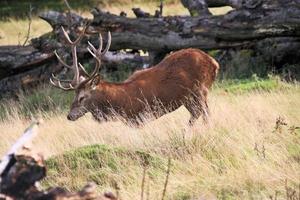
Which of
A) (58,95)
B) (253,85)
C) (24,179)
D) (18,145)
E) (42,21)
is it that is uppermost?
(18,145)

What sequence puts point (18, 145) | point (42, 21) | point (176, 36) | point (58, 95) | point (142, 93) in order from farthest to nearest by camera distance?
1. point (42, 21)
2. point (58, 95)
3. point (176, 36)
4. point (142, 93)
5. point (18, 145)

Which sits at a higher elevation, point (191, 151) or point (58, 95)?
point (191, 151)

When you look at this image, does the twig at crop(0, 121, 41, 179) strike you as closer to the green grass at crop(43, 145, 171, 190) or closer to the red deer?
the green grass at crop(43, 145, 171, 190)

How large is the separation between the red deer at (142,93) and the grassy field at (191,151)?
0.17 metres

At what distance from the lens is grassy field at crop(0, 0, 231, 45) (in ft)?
70.9

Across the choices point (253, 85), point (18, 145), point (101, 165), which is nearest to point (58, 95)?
point (253, 85)

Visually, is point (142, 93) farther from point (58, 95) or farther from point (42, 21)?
point (42, 21)

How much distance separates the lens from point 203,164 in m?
6.36

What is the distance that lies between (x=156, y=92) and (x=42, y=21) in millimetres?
15897

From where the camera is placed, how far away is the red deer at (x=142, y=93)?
28.6ft

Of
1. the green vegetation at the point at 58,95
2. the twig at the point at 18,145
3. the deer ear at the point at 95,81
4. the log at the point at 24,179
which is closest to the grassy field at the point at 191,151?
the deer ear at the point at 95,81

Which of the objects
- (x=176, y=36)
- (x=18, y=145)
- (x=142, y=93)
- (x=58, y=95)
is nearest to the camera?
(x=18, y=145)

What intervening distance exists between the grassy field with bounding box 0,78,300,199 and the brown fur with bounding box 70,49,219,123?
0.17 m

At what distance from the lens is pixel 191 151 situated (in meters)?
6.81
